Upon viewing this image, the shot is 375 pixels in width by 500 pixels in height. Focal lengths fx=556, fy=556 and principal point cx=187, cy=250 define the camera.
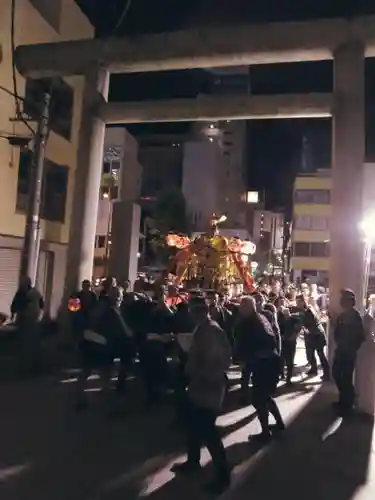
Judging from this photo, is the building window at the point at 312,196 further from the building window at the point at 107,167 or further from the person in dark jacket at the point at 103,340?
the person in dark jacket at the point at 103,340

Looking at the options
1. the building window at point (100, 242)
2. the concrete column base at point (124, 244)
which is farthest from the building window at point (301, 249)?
the concrete column base at point (124, 244)

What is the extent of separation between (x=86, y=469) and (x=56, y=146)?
15566 millimetres

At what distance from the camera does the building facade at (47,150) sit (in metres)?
16.4

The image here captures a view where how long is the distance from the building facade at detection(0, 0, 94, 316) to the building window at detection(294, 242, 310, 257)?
33.3m

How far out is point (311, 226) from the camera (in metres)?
50.7

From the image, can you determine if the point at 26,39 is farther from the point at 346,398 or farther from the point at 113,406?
the point at 346,398

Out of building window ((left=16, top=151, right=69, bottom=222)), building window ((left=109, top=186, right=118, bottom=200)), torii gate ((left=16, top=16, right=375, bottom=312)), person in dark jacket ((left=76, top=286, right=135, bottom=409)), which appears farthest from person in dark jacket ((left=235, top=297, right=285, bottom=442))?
building window ((left=109, top=186, right=118, bottom=200))

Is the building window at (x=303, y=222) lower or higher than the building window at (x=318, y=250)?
higher

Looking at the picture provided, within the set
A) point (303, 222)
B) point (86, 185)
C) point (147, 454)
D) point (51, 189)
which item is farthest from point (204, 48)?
point (303, 222)

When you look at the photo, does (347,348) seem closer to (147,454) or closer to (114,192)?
(147,454)

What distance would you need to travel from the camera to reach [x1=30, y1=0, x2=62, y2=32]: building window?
18500 millimetres

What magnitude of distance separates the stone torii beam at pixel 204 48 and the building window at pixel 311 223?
122 feet

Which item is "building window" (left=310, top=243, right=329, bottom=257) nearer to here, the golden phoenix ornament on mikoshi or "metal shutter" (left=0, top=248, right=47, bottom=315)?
the golden phoenix ornament on mikoshi

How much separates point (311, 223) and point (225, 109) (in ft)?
123
